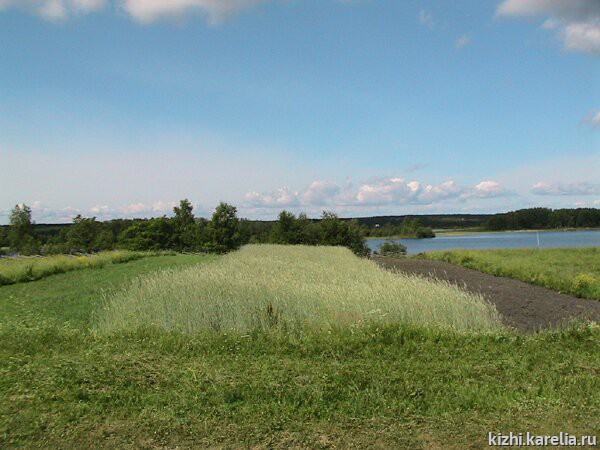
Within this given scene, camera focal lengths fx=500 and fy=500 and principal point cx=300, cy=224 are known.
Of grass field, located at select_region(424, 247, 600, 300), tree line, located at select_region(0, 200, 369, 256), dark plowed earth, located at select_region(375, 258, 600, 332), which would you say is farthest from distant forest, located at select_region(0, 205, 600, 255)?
dark plowed earth, located at select_region(375, 258, 600, 332)

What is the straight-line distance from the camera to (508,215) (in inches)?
3617

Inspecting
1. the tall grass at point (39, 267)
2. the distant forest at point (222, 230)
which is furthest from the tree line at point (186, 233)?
the tall grass at point (39, 267)

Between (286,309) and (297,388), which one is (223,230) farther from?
(297,388)

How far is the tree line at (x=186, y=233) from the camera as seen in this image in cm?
5566

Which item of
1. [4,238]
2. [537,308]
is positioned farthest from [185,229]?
[537,308]

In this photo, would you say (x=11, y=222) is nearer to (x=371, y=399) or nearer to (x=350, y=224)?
(x=350, y=224)

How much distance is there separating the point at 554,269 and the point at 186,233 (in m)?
53.5

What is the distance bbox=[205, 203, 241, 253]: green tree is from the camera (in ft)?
198

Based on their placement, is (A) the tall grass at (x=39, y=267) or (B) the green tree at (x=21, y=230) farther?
(B) the green tree at (x=21, y=230)

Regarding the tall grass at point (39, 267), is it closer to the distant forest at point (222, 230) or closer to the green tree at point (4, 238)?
the distant forest at point (222, 230)

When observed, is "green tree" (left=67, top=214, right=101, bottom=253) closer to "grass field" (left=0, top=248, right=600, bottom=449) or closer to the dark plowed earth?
the dark plowed earth

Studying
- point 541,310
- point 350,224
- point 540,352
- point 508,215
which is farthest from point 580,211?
point 540,352

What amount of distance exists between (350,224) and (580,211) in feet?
173

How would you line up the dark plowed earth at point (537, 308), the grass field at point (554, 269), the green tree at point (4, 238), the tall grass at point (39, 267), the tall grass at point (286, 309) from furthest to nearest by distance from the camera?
the green tree at point (4, 238)
the tall grass at point (39, 267)
the grass field at point (554, 269)
the dark plowed earth at point (537, 308)
the tall grass at point (286, 309)
